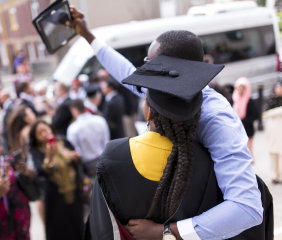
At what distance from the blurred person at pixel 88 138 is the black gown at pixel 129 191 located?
7.99ft

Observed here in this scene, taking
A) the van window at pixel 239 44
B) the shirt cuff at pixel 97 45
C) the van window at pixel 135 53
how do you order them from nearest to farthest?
1. the shirt cuff at pixel 97 45
2. the van window at pixel 135 53
3. the van window at pixel 239 44

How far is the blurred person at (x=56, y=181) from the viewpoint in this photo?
3.11m

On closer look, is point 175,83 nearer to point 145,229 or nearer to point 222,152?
point 222,152

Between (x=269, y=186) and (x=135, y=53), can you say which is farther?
(x=135, y=53)

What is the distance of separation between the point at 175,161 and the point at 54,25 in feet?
3.75

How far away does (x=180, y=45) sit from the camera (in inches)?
51.6

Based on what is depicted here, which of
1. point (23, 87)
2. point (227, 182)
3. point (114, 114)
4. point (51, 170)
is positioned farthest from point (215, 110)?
point (23, 87)

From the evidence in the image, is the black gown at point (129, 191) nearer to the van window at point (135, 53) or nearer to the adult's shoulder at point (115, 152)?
the adult's shoulder at point (115, 152)

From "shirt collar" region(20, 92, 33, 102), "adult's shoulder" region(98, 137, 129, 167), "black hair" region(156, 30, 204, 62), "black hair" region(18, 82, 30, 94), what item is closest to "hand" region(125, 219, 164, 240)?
"adult's shoulder" region(98, 137, 129, 167)

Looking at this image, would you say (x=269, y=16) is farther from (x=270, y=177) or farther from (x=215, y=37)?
(x=270, y=177)

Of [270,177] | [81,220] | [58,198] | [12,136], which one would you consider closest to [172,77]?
[58,198]

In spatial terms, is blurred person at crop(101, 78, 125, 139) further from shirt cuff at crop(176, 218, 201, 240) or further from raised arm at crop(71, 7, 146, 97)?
shirt cuff at crop(176, 218, 201, 240)

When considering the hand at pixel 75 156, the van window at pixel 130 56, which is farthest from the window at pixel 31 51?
the hand at pixel 75 156

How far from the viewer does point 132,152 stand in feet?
4.01
